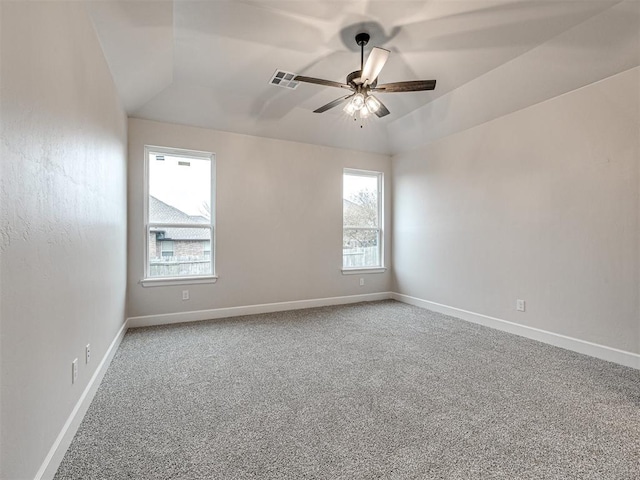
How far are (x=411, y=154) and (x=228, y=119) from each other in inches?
116

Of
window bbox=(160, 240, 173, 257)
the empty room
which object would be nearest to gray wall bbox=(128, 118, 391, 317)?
the empty room

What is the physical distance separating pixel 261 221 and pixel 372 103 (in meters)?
2.44

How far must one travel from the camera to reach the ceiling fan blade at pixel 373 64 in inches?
95.7

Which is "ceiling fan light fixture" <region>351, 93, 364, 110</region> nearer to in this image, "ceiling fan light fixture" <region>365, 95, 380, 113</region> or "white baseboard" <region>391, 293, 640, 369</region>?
"ceiling fan light fixture" <region>365, 95, 380, 113</region>

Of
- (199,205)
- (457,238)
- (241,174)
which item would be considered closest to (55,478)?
(199,205)

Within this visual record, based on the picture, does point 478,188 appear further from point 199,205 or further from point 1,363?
point 1,363

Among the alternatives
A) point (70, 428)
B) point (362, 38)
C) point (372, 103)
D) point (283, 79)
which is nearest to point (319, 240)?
point (283, 79)

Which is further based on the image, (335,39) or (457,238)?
(457,238)

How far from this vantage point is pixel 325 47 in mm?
3094

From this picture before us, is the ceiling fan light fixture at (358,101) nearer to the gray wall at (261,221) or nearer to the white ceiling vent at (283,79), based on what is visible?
the white ceiling vent at (283,79)

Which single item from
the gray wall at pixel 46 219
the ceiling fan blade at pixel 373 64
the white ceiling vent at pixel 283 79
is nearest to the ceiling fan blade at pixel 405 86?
the ceiling fan blade at pixel 373 64

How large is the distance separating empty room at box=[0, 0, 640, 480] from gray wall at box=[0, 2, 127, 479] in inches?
0.7

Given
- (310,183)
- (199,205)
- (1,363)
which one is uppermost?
(310,183)

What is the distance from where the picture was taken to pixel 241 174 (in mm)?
4594
